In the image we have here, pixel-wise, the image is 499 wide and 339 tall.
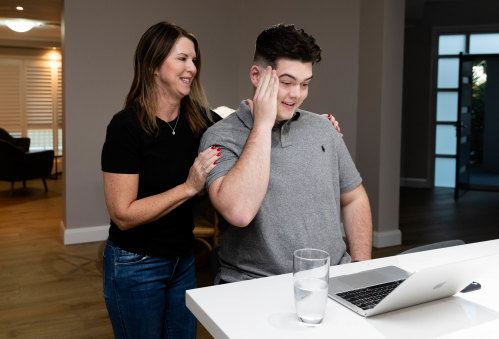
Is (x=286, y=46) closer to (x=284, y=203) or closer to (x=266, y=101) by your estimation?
(x=266, y=101)

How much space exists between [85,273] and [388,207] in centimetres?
272

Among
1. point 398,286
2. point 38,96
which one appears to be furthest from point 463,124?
point 38,96

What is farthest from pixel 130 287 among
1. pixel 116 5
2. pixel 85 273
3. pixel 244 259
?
pixel 116 5

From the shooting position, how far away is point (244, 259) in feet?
5.08

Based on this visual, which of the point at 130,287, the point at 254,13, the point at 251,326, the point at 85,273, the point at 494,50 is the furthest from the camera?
the point at 494,50

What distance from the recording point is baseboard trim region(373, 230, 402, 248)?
472cm

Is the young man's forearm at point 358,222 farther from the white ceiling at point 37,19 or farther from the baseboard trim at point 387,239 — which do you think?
the white ceiling at point 37,19

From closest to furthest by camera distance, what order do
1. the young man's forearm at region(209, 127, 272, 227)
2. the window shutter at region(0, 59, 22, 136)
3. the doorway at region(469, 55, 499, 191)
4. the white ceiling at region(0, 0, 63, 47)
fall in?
1. the young man's forearm at region(209, 127, 272, 227)
2. the white ceiling at region(0, 0, 63, 47)
3. the doorway at region(469, 55, 499, 191)
4. the window shutter at region(0, 59, 22, 136)

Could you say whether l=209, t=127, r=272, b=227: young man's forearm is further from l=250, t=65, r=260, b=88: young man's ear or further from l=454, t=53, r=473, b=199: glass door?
l=454, t=53, r=473, b=199: glass door

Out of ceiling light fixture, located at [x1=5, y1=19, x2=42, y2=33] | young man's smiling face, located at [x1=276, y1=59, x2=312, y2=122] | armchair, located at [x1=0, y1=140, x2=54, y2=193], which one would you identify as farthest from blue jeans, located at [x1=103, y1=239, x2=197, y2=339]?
ceiling light fixture, located at [x1=5, y1=19, x2=42, y2=33]

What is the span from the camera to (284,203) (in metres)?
1.54

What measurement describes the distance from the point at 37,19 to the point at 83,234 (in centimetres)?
396

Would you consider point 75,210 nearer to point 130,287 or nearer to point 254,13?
point 254,13

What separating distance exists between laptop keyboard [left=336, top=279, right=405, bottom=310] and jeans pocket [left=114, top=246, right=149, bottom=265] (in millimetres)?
751
